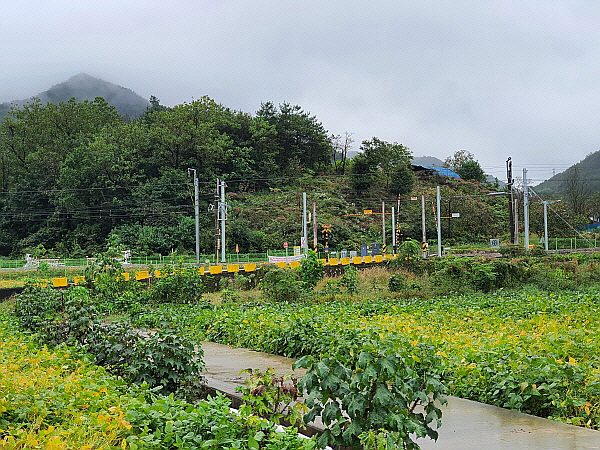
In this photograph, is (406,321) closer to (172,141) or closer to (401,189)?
(172,141)

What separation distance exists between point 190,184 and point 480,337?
5416 centimetres

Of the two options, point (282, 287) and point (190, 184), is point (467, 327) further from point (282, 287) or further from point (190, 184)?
point (190, 184)

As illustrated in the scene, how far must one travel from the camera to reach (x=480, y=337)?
9016 millimetres

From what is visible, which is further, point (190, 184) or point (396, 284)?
point (190, 184)

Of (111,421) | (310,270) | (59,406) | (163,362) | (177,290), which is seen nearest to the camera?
(111,421)

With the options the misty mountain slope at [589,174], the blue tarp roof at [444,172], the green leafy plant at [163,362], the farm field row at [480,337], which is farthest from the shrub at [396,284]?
the misty mountain slope at [589,174]

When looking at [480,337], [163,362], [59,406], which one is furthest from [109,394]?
[480,337]

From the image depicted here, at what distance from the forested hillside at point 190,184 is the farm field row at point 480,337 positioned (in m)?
39.8

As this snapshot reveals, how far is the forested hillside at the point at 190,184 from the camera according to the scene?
2393 inches

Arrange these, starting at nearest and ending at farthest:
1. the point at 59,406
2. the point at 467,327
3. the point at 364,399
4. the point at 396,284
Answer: the point at 364,399 → the point at 59,406 → the point at 467,327 → the point at 396,284

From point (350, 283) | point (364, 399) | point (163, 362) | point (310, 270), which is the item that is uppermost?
point (310, 270)

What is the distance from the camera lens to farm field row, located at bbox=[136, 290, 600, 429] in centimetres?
612

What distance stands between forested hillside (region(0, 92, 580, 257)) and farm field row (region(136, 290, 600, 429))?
39.8 meters

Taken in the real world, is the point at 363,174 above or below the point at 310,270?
above
